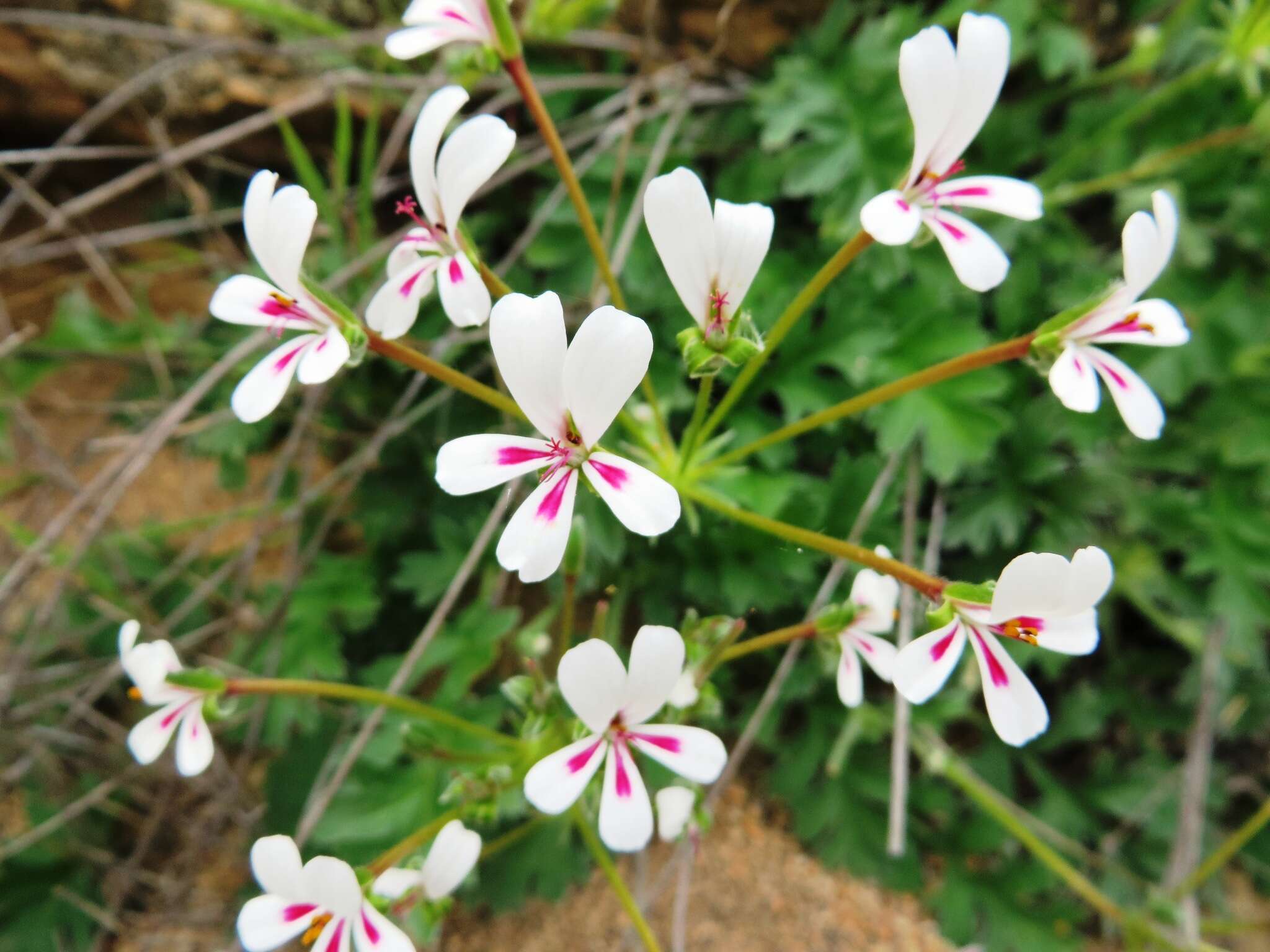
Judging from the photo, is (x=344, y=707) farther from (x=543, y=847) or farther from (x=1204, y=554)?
(x=1204, y=554)

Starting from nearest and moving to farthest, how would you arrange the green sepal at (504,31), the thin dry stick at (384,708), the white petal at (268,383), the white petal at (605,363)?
1. the white petal at (605,363)
2. the white petal at (268,383)
3. the green sepal at (504,31)
4. the thin dry stick at (384,708)

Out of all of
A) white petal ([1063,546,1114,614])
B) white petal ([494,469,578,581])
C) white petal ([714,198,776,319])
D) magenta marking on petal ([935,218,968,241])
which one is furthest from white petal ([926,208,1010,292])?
white petal ([494,469,578,581])

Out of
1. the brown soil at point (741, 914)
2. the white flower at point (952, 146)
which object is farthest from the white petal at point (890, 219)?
the brown soil at point (741, 914)

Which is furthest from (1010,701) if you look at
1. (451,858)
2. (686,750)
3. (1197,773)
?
(1197,773)

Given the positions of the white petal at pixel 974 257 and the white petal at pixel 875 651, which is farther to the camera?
the white petal at pixel 875 651

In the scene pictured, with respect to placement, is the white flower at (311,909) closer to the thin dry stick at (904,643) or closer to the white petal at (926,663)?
the white petal at (926,663)
